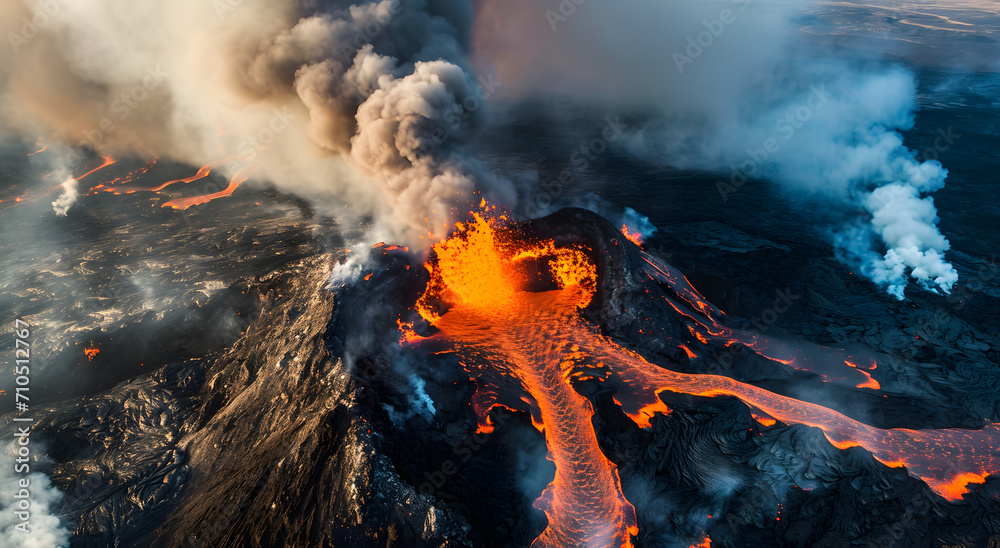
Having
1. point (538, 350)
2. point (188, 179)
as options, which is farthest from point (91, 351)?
point (188, 179)

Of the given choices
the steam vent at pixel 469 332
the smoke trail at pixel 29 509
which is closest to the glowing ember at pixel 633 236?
the steam vent at pixel 469 332

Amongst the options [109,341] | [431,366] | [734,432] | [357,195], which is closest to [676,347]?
[734,432]

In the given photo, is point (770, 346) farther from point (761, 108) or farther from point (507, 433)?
point (761, 108)

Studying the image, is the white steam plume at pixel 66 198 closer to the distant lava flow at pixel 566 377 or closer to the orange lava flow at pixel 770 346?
the distant lava flow at pixel 566 377

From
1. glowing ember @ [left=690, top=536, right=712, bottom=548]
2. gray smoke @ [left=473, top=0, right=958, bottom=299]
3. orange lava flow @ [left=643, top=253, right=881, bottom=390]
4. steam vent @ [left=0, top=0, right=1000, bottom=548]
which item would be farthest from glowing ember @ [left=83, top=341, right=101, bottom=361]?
gray smoke @ [left=473, top=0, right=958, bottom=299]

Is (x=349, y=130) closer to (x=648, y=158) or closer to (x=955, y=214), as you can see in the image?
(x=648, y=158)
